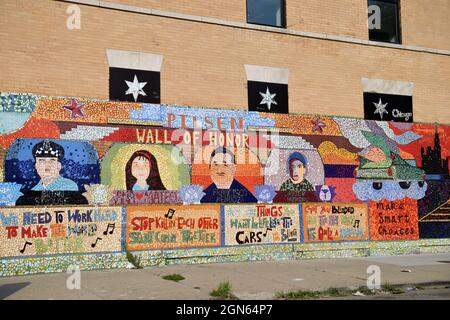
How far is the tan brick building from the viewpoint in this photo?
12328mm

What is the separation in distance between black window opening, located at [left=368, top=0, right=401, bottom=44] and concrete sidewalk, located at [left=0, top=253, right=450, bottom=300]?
6520 mm

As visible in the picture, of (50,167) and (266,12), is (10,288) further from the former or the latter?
(266,12)

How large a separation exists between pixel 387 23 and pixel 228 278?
9.71 metres

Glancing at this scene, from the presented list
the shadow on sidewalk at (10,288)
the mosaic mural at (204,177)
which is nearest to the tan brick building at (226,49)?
the mosaic mural at (204,177)

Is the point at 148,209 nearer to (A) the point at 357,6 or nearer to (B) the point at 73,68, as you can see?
(B) the point at 73,68

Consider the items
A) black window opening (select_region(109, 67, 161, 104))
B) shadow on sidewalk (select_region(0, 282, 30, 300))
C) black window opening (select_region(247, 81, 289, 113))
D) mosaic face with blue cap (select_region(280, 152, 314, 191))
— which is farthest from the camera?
mosaic face with blue cap (select_region(280, 152, 314, 191))

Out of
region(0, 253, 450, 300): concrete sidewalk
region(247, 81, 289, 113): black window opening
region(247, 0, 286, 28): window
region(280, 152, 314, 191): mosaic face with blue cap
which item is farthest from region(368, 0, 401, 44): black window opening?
region(0, 253, 450, 300): concrete sidewalk

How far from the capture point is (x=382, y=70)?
1623 centimetres

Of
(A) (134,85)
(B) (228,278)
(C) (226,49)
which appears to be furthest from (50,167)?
(C) (226,49)

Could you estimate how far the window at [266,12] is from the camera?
585 inches

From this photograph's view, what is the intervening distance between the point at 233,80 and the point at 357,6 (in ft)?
15.0

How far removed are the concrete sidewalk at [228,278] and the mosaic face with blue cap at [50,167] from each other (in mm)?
1846

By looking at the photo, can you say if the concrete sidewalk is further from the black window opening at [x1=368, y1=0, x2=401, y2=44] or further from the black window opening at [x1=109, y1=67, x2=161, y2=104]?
the black window opening at [x1=368, y1=0, x2=401, y2=44]

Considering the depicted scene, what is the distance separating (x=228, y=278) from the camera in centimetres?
1090
